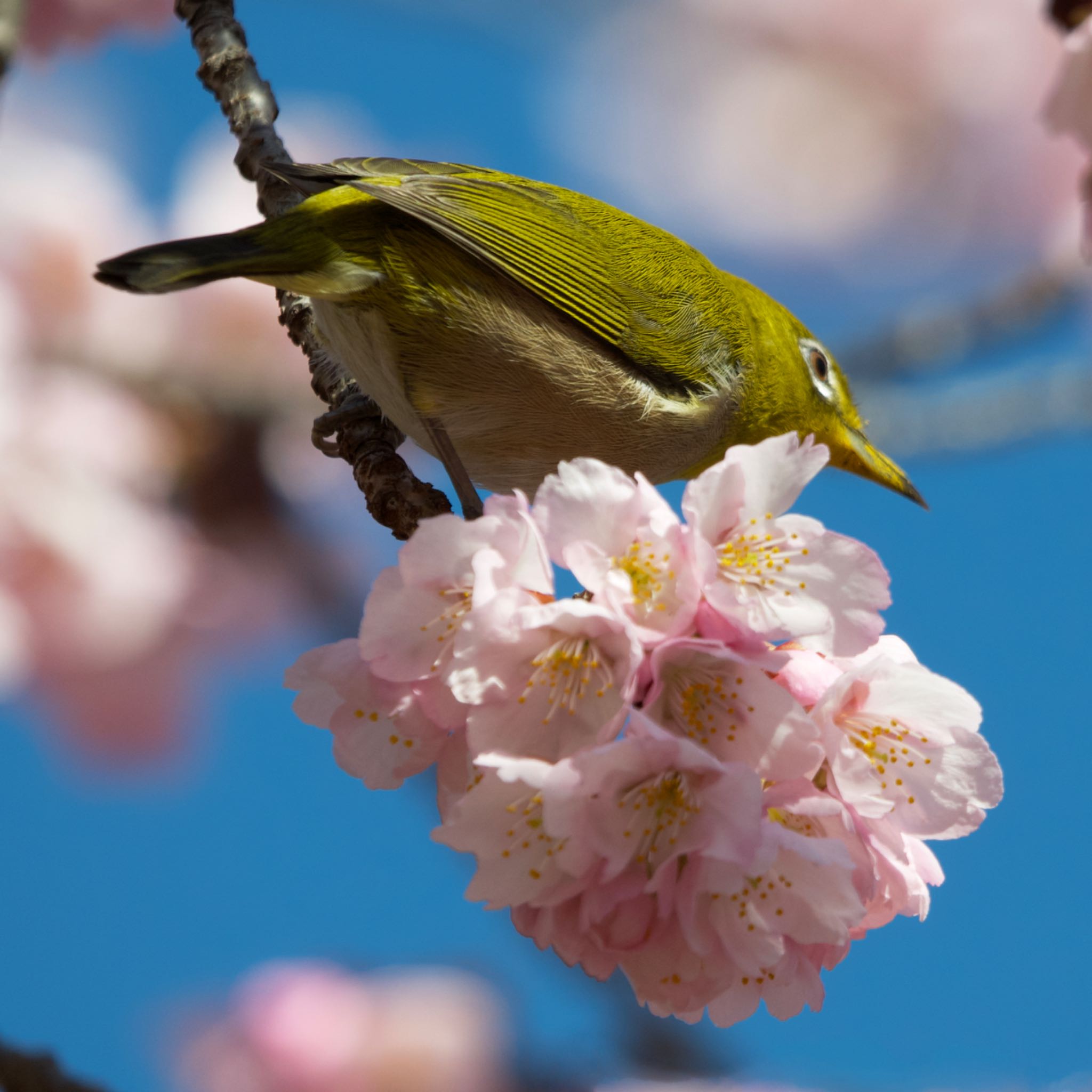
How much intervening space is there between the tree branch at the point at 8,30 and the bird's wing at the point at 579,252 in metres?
0.67

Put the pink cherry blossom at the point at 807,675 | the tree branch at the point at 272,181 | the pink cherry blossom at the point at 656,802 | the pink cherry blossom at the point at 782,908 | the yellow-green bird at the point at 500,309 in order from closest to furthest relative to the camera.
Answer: the pink cherry blossom at the point at 656,802 → the pink cherry blossom at the point at 782,908 → the pink cherry blossom at the point at 807,675 → the yellow-green bird at the point at 500,309 → the tree branch at the point at 272,181

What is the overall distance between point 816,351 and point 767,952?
1953mm

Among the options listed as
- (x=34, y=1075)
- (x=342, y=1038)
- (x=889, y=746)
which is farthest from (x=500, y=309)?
(x=342, y=1038)

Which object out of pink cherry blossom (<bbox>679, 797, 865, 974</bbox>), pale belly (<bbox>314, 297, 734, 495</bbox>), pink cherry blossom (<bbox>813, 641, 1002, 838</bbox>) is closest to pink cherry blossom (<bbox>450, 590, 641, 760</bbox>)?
pink cherry blossom (<bbox>679, 797, 865, 974</bbox>)

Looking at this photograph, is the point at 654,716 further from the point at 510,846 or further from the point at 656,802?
the point at 510,846

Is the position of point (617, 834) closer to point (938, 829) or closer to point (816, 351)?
point (938, 829)

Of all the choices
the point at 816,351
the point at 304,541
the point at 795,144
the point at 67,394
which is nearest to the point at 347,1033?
the point at 304,541

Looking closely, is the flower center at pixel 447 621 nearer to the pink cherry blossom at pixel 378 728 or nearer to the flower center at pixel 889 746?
the pink cherry blossom at pixel 378 728

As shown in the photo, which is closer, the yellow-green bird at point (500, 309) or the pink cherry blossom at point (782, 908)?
the pink cherry blossom at point (782, 908)

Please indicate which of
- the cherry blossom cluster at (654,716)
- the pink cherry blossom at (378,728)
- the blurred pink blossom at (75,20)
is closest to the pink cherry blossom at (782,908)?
the cherry blossom cluster at (654,716)

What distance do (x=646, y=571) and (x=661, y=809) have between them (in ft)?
1.00

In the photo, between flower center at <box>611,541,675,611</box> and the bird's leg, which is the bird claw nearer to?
the bird's leg

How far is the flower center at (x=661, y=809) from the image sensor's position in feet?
5.20

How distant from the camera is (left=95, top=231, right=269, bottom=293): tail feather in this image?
2051 millimetres
